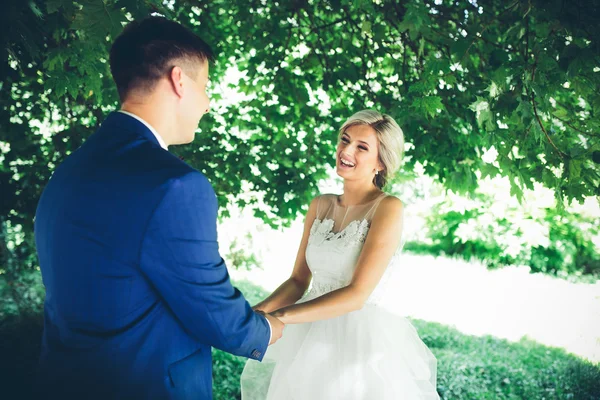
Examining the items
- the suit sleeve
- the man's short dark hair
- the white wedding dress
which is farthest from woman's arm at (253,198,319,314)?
the man's short dark hair

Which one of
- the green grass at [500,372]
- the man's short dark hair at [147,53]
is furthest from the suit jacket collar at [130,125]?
the green grass at [500,372]

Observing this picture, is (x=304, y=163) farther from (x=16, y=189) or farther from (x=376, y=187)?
(x=16, y=189)

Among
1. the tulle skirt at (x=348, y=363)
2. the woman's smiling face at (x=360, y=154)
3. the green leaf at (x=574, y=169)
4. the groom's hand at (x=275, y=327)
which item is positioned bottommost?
the tulle skirt at (x=348, y=363)

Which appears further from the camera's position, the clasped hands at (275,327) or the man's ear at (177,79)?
the clasped hands at (275,327)

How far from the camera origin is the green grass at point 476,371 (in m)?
5.70

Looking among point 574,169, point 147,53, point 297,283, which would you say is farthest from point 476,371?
point 147,53

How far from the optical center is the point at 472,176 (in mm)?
4426

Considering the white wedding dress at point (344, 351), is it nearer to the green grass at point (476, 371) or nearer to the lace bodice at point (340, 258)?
the lace bodice at point (340, 258)

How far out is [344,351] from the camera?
276 cm

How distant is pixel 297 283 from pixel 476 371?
184 inches

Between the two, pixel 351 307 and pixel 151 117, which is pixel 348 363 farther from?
pixel 151 117

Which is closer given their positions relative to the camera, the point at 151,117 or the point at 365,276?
the point at 151,117

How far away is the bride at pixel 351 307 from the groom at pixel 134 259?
35.2 inches

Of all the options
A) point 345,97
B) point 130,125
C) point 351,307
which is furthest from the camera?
point 345,97
